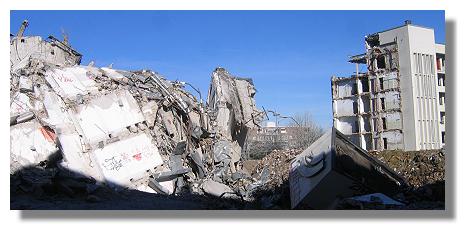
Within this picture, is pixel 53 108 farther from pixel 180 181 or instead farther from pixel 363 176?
pixel 363 176

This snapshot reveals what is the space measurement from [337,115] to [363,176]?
6.52 ft

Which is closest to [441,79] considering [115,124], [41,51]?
[115,124]

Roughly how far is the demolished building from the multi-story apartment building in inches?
76.2

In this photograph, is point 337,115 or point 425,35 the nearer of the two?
point 425,35

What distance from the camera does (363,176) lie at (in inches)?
239

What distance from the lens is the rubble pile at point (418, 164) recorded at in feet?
21.4

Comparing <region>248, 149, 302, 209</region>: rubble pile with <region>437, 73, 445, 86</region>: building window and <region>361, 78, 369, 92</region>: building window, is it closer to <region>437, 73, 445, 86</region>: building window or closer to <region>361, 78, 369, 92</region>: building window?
<region>361, 78, 369, 92</region>: building window

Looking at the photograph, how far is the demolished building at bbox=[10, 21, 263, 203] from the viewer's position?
21.3 feet

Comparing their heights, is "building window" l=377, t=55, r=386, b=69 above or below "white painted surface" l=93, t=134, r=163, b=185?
above

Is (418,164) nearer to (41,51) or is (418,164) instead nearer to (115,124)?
(115,124)

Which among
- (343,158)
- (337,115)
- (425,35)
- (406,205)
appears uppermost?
(425,35)

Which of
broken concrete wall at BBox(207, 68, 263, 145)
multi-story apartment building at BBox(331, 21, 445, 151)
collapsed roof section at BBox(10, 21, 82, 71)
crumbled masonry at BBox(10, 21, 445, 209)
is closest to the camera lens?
crumbled masonry at BBox(10, 21, 445, 209)

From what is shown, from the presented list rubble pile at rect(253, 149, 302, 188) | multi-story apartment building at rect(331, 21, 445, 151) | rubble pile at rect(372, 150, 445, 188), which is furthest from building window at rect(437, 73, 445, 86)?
rubble pile at rect(253, 149, 302, 188)

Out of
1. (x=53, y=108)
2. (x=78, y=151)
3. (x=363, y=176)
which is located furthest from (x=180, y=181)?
(x=363, y=176)
